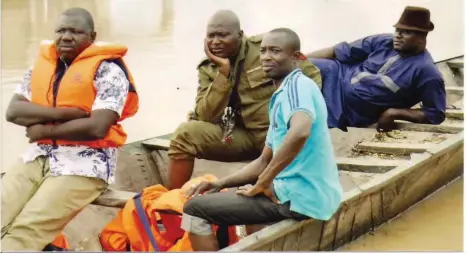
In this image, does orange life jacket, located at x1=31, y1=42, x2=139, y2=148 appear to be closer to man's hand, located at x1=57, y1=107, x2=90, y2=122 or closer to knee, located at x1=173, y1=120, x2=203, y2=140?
man's hand, located at x1=57, y1=107, x2=90, y2=122

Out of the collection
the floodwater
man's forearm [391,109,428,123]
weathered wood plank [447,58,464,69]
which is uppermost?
man's forearm [391,109,428,123]

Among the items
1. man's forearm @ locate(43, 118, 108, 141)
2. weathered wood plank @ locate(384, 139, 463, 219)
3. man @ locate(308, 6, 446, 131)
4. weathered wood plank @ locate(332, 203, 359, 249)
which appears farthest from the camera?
man @ locate(308, 6, 446, 131)

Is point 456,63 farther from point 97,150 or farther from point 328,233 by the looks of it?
point 97,150

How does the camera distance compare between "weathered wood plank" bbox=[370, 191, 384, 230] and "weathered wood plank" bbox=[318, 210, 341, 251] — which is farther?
"weathered wood plank" bbox=[370, 191, 384, 230]

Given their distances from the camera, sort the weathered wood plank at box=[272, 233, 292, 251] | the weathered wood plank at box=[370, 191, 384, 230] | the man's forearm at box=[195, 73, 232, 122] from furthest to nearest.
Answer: the weathered wood plank at box=[370, 191, 384, 230], the man's forearm at box=[195, 73, 232, 122], the weathered wood plank at box=[272, 233, 292, 251]

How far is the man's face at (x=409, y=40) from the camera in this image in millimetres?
4531

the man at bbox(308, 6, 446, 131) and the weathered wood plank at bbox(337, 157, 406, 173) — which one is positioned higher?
the man at bbox(308, 6, 446, 131)

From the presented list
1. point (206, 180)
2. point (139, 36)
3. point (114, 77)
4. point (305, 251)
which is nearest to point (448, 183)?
point (305, 251)

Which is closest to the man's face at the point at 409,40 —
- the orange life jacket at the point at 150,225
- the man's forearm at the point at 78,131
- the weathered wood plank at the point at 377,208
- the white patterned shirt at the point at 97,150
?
the weathered wood plank at the point at 377,208

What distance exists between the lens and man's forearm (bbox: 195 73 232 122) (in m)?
3.41

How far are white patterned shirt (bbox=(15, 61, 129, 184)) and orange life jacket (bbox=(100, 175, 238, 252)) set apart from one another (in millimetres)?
187

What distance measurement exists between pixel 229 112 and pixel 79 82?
92 centimetres

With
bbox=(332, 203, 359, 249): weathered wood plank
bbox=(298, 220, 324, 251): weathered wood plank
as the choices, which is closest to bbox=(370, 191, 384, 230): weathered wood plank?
bbox=(332, 203, 359, 249): weathered wood plank

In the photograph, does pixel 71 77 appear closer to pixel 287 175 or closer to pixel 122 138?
pixel 122 138
